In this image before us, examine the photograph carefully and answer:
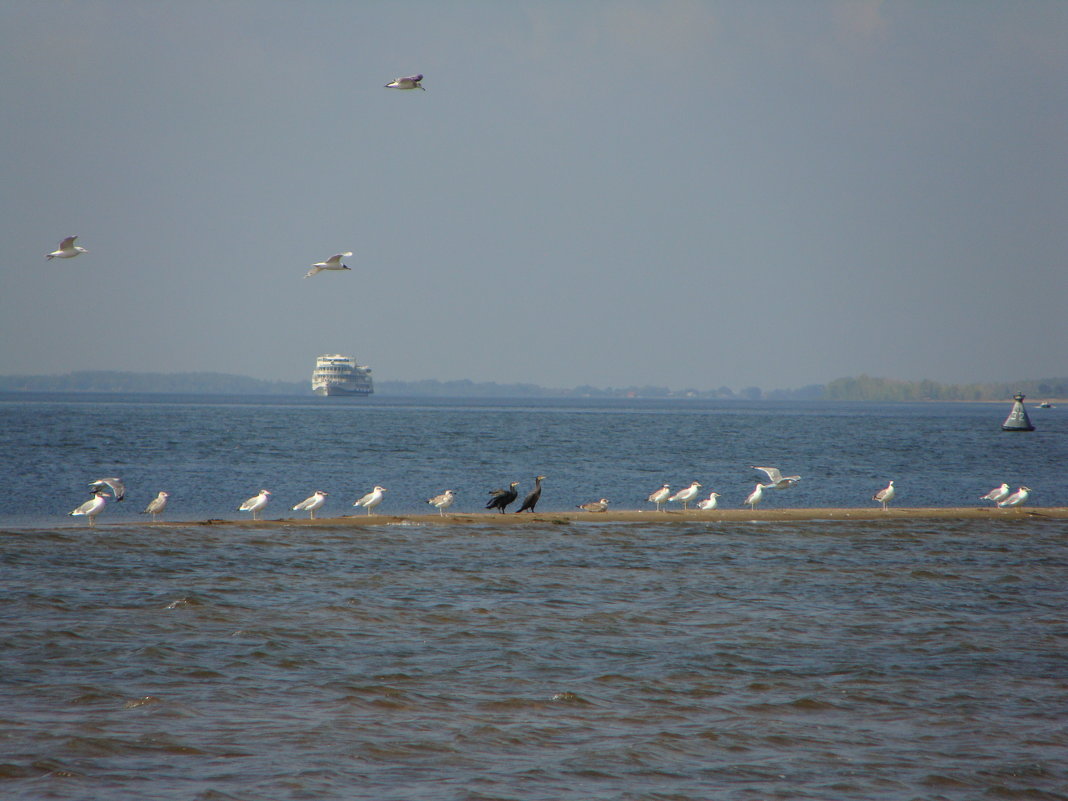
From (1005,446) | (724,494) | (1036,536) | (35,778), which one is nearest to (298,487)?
(724,494)

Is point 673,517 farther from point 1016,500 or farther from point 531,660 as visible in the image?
point 531,660

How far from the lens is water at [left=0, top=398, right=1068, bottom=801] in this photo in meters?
8.77

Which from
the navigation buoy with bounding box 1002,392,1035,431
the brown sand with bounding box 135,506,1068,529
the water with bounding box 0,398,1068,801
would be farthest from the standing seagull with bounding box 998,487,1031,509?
the navigation buoy with bounding box 1002,392,1035,431

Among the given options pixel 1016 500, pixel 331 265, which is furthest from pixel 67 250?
pixel 1016 500

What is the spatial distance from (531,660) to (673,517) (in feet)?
43.2

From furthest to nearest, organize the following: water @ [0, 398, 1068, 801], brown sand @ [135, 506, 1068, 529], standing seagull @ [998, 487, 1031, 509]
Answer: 1. standing seagull @ [998, 487, 1031, 509]
2. brown sand @ [135, 506, 1068, 529]
3. water @ [0, 398, 1068, 801]

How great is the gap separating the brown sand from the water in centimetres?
38

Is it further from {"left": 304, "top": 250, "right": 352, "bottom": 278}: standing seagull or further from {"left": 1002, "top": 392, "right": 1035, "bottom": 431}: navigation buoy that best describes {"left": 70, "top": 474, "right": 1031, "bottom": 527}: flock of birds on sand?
{"left": 1002, "top": 392, "right": 1035, "bottom": 431}: navigation buoy

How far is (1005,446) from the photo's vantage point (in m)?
62.9

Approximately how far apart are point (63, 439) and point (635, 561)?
4320 centimetres

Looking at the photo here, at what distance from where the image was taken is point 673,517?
82.6 feet

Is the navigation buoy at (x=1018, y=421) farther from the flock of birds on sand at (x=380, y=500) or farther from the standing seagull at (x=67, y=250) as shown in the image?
Result: the standing seagull at (x=67, y=250)

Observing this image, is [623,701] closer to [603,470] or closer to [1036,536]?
[1036,536]

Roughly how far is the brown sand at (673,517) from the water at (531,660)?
378 mm
